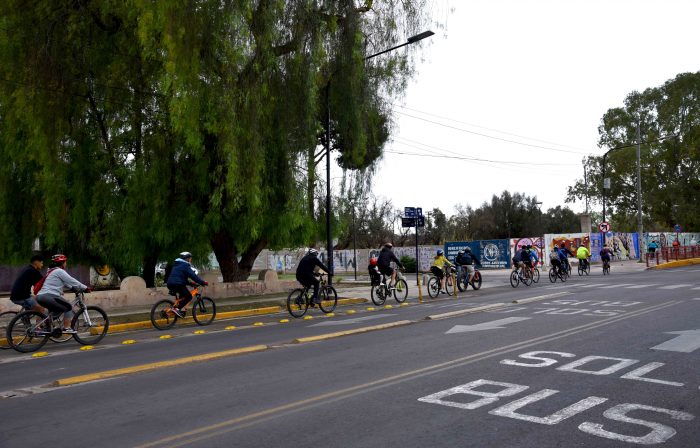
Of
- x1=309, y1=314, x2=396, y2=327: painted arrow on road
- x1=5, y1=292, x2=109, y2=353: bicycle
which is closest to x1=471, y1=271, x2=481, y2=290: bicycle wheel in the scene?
x1=309, y1=314, x2=396, y2=327: painted arrow on road

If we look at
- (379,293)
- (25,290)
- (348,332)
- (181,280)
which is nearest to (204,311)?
(181,280)

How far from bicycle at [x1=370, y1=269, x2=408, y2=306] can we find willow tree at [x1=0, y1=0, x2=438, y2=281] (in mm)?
3468

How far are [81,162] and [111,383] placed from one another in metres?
12.3

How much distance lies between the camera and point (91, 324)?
11922mm

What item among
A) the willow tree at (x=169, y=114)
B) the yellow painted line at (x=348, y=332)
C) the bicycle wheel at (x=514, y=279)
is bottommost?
the yellow painted line at (x=348, y=332)

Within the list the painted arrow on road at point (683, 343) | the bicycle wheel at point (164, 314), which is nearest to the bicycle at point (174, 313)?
the bicycle wheel at point (164, 314)

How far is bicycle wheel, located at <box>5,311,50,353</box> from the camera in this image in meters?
10.8

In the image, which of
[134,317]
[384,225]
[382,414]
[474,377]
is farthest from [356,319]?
[384,225]

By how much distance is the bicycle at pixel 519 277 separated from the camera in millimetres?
24597

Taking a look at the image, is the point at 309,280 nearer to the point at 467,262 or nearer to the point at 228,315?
the point at 228,315

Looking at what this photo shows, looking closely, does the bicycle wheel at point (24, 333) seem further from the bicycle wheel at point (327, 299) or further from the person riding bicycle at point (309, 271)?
the bicycle wheel at point (327, 299)

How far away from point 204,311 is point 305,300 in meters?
2.62

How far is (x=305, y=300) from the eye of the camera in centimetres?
1550

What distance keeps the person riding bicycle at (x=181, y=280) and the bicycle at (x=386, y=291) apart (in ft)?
20.7
